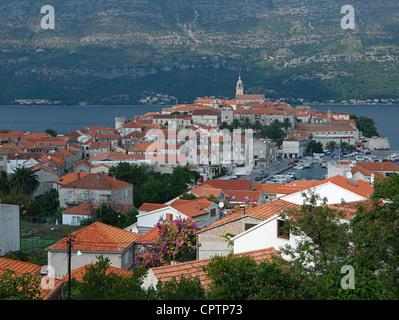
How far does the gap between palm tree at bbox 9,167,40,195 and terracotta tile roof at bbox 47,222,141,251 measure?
850 inches

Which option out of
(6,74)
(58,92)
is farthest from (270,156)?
(6,74)

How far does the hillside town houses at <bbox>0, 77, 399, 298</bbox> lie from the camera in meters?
10.6

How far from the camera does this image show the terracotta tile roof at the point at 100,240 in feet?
43.5

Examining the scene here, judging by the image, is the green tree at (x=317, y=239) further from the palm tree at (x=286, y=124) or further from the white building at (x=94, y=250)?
the palm tree at (x=286, y=124)

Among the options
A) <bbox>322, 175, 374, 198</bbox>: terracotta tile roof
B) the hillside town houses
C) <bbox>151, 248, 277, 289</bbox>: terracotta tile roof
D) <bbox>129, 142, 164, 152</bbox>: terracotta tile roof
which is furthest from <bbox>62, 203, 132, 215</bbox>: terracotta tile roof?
<bbox>129, 142, 164, 152</bbox>: terracotta tile roof

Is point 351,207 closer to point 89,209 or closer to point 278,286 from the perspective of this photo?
point 278,286

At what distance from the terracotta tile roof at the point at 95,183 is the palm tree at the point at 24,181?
4636 millimetres

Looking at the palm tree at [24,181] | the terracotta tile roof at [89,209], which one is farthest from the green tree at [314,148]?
the terracotta tile roof at [89,209]

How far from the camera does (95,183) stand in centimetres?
3067

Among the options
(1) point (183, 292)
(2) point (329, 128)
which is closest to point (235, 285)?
(1) point (183, 292)

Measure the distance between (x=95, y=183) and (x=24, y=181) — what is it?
681 centimetres
